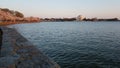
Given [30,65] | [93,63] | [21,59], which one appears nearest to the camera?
[30,65]

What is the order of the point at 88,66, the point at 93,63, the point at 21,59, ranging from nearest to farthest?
1. the point at 21,59
2. the point at 88,66
3. the point at 93,63

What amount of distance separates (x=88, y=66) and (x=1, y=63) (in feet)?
31.3

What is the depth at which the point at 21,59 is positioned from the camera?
9.55 metres

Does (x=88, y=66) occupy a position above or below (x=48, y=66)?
below

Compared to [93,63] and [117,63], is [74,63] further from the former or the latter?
[117,63]

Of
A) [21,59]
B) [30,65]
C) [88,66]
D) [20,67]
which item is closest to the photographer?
[20,67]

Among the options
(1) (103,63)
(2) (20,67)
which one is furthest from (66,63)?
(2) (20,67)

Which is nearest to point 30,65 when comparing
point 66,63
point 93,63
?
point 66,63

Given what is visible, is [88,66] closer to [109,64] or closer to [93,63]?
[93,63]

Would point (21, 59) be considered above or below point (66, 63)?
above

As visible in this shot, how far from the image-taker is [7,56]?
9.97m

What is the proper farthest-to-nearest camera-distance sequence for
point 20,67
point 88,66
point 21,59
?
point 88,66 → point 21,59 → point 20,67

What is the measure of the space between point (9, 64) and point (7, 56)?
194 cm

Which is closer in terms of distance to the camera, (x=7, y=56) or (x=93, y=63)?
(x=7, y=56)
